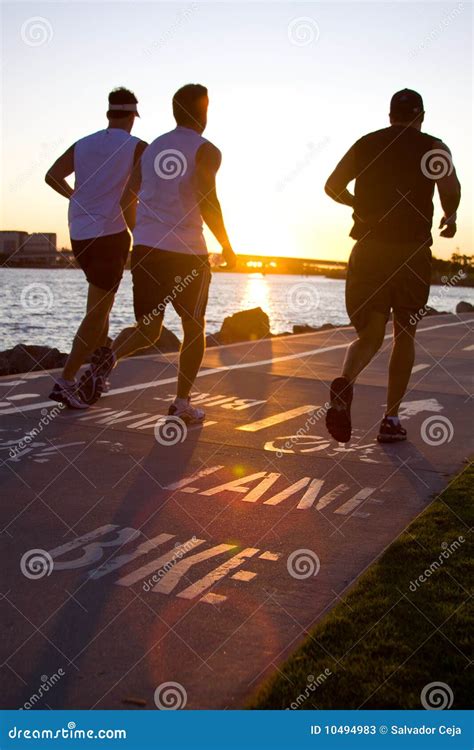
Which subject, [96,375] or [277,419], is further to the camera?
[277,419]

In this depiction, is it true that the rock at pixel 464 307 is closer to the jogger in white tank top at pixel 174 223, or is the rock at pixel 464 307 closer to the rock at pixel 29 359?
the rock at pixel 29 359

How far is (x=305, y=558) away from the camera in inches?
154

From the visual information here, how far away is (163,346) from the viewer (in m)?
16.7

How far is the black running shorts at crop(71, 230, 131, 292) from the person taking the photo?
6852 millimetres

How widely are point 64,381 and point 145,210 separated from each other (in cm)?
137

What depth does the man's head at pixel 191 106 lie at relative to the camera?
21.1 ft

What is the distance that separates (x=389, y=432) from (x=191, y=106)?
8.53 feet

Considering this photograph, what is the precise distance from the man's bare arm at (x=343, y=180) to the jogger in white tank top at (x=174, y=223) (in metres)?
0.79

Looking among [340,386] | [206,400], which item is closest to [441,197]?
[340,386]

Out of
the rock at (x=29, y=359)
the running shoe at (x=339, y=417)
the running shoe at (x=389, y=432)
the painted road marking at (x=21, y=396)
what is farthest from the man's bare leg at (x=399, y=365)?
the rock at (x=29, y=359)

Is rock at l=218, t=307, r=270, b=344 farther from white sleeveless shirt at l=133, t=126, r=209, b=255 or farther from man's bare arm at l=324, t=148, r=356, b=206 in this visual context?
man's bare arm at l=324, t=148, r=356, b=206

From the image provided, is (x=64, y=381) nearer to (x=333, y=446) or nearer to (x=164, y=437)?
(x=164, y=437)

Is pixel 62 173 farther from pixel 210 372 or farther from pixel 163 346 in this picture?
pixel 163 346

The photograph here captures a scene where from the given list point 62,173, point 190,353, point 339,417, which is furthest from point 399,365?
point 62,173
